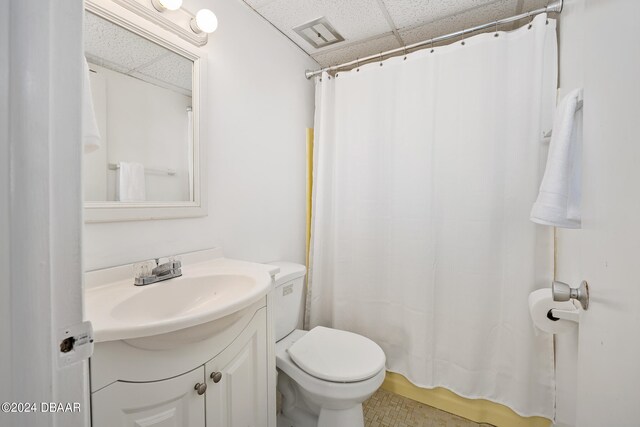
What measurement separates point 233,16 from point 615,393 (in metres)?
1.81

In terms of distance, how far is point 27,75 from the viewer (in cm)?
30

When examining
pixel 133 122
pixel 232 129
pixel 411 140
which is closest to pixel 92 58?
pixel 133 122

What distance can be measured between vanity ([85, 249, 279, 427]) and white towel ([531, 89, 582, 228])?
3.24 feet

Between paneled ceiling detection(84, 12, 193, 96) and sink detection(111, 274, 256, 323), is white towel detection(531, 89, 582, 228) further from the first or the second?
paneled ceiling detection(84, 12, 193, 96)

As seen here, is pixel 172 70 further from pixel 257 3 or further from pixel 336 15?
pixel 336 15

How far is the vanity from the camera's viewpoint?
63 centimetres

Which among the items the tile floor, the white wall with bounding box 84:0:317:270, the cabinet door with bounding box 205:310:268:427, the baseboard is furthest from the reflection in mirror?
the baseboard

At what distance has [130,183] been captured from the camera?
1010 millimetres

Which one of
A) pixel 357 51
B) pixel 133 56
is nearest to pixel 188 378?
pixel 133 56

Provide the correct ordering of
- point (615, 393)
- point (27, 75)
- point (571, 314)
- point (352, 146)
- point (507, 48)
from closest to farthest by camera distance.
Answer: point (27, 75), point (615, 393), point (571, 314), point (507, 48), point (352, 146)

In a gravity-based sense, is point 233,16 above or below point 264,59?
above

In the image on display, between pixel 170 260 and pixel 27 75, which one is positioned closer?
pixel 27 75

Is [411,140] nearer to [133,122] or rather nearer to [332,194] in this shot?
[332,194]

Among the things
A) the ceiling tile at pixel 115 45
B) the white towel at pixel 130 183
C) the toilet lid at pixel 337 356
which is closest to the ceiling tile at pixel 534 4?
the ceiling tile at pixel 115 45
